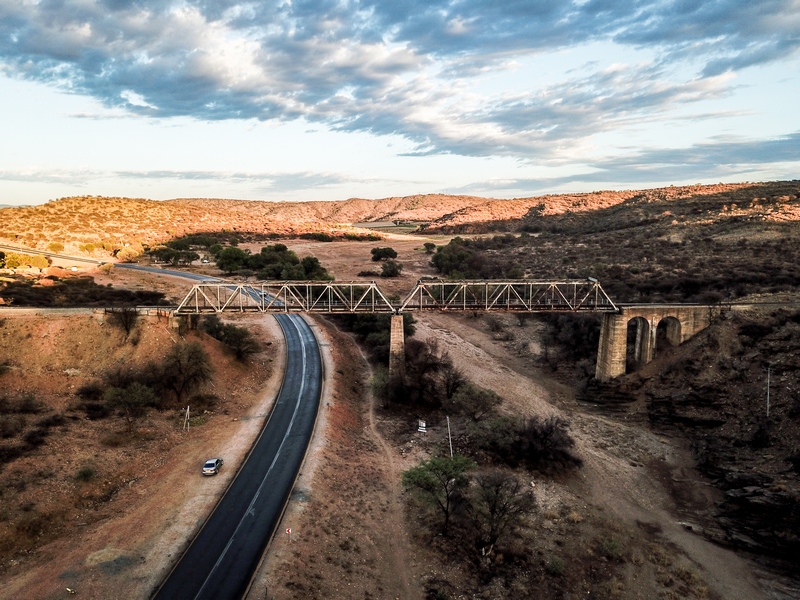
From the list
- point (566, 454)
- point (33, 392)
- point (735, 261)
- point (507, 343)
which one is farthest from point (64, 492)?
point (735, 261)

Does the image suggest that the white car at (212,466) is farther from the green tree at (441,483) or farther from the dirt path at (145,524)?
the green tree at (441,483)

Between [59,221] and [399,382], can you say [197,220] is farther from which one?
[399,382]

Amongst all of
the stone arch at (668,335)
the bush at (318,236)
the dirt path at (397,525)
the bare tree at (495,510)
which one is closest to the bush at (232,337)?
the dirt path at (397,525)

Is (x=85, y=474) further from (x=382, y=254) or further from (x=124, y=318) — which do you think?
(x=382, y=254)

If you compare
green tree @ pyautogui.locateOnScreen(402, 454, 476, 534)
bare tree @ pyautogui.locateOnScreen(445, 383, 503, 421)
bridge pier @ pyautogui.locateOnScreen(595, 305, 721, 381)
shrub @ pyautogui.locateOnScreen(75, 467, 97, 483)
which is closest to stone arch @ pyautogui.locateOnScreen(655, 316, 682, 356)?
bridge pier @ pyautogui.locateOnScreen(595, 305, 721, 381)

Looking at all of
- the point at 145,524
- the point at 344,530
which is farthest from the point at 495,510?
the point at 145,524

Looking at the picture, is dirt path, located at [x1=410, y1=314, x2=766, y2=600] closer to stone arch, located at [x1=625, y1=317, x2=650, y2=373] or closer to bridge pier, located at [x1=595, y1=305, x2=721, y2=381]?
bridge pier, located at [x1=595, y1=305, x2=721, y2=381]
